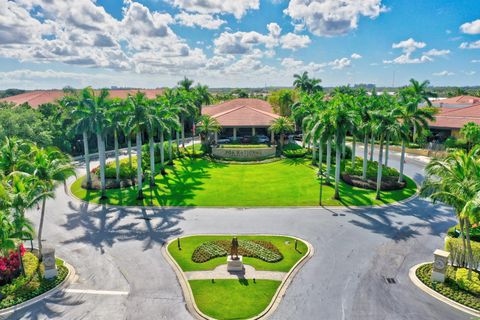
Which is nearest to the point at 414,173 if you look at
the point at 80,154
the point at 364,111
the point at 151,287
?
the point at 364,111

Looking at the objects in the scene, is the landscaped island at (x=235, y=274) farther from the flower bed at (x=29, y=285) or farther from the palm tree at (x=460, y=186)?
the palm tree at (x=460, y=186)

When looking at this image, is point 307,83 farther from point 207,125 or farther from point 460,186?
point 460,186

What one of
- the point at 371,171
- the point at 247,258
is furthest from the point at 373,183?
the point at 247,258

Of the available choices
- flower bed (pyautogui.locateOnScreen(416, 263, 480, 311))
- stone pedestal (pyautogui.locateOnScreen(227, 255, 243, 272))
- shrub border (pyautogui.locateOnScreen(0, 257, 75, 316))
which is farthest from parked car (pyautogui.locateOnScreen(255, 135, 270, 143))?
shrub border (pyautogui.locateOnScreen(0, 257, 75, 316))

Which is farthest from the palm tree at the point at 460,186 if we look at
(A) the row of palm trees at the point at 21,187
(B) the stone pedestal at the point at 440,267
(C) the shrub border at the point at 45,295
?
(A) the row of palm trees at the point at 21,187

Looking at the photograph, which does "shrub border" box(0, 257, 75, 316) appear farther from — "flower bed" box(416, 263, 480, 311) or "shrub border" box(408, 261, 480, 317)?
"flower bed" box(416, 263, 480, 311)

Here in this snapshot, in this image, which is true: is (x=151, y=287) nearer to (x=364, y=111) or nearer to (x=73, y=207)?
(x=73, y=207)
